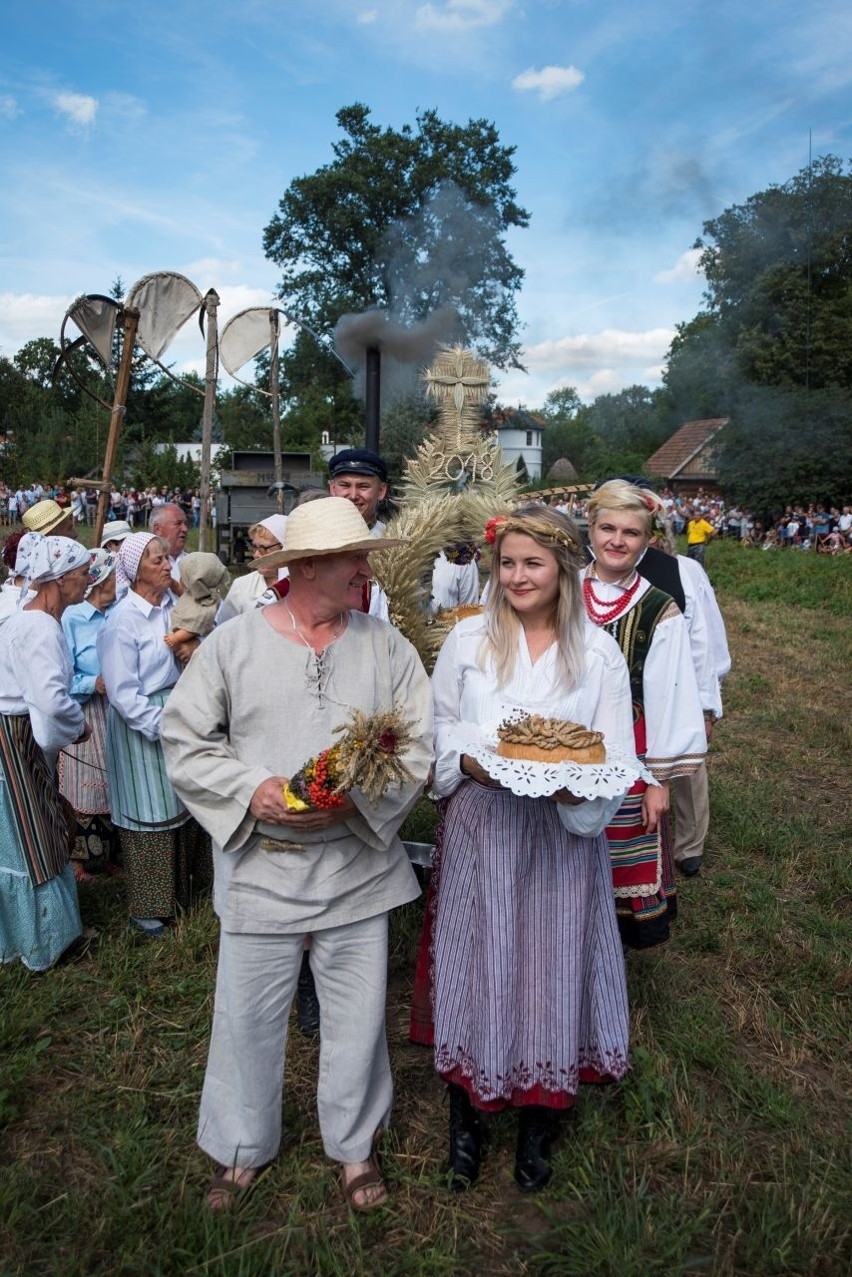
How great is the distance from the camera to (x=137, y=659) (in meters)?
4.00

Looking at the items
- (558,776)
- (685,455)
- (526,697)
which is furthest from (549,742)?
(685,455)

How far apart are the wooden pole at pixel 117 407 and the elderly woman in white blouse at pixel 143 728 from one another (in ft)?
4.70

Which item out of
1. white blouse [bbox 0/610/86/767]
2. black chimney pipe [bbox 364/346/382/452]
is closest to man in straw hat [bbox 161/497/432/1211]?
white blouse [bbox 0/610/86/767]

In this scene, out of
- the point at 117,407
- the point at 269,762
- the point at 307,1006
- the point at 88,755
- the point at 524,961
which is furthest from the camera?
the point at 117,407

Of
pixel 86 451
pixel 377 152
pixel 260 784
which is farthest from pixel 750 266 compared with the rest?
pixel 260 784

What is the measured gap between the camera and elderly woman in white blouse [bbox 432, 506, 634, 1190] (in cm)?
254

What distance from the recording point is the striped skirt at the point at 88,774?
4.91 meters

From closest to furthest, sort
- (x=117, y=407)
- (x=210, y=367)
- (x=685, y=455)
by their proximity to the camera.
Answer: (x=117, y=407)
(x=210, y=367)
(x=685, y=455)

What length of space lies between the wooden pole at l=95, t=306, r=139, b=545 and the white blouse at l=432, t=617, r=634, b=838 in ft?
11.0

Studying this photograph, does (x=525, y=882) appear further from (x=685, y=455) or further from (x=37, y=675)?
(x=685, y=455)

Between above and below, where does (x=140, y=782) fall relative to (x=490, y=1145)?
above

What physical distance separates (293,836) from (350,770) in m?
0.35

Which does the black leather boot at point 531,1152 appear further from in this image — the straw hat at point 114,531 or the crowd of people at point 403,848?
the straw hat at point 114,531

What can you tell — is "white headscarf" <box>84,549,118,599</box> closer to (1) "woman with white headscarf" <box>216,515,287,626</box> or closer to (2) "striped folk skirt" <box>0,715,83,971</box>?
(1) "woman with white headscarf" <box>216,515,287,626</box>
